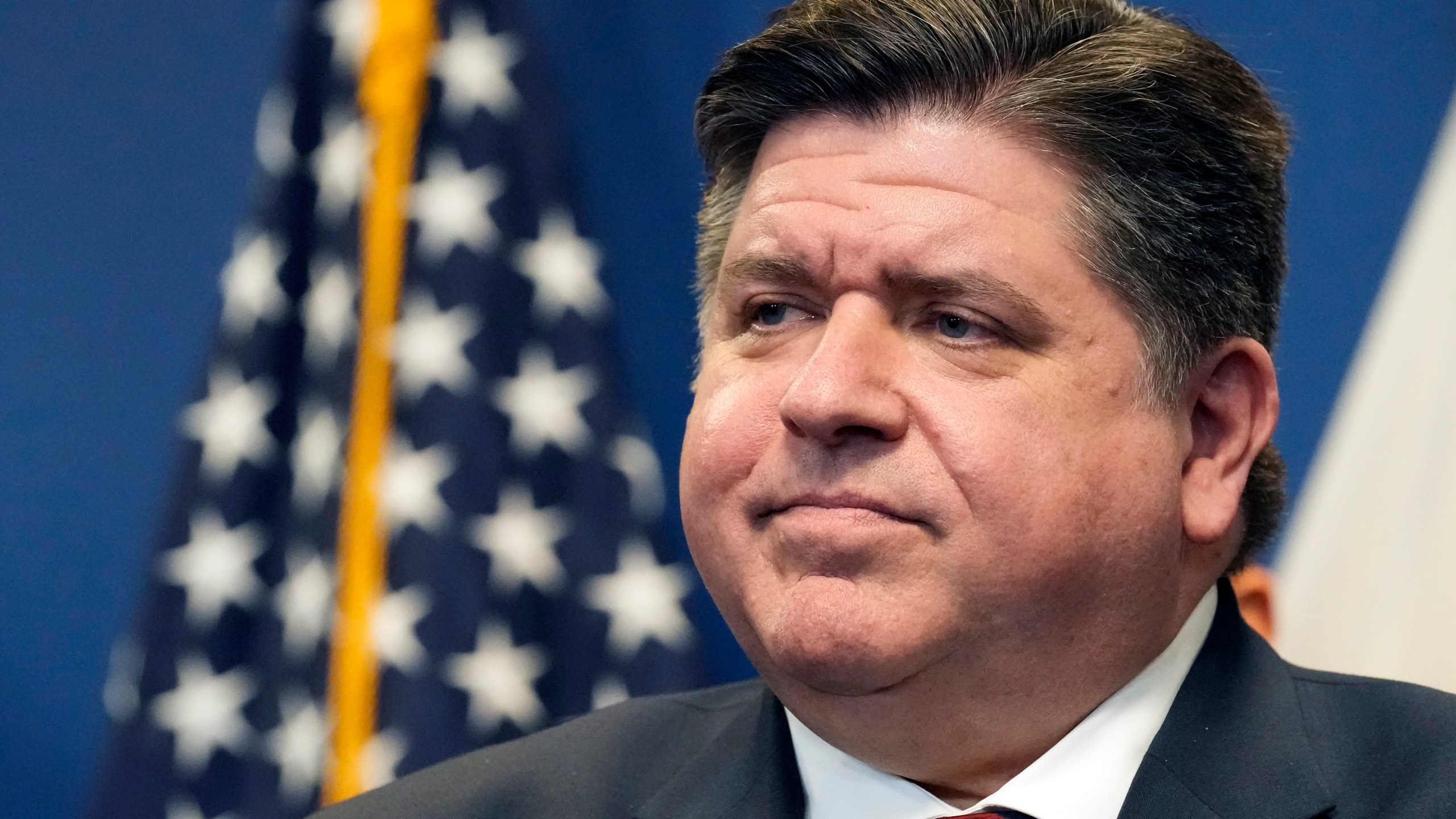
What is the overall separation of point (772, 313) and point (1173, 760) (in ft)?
2.26

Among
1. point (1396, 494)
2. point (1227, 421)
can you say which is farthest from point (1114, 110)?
point (1396, 494)

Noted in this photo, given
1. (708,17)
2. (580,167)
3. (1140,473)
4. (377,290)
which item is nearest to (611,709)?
(1140,473)

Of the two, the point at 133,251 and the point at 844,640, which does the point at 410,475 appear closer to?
the point at 133,251

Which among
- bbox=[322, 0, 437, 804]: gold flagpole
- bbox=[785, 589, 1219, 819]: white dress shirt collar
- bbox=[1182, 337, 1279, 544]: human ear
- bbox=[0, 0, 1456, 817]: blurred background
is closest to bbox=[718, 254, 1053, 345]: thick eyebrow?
bbox=[1182, 337, 1279, 544]: human ear

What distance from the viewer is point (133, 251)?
3359 millimetres

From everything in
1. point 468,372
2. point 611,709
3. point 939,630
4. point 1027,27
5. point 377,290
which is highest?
point 1027,27

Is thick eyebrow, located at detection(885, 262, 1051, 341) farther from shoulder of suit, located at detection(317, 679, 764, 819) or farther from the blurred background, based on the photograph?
the blurred background

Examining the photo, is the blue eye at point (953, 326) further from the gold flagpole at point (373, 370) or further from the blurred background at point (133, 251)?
the blurred background at point (133, 251)

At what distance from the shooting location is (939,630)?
5.09 ft

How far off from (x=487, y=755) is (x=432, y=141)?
131 cm

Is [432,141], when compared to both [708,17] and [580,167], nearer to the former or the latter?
[580,167]

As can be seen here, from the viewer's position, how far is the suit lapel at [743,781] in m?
1.82

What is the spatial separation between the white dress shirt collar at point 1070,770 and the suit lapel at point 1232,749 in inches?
1.0

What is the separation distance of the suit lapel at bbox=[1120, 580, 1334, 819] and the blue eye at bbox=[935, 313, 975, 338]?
503 mm
